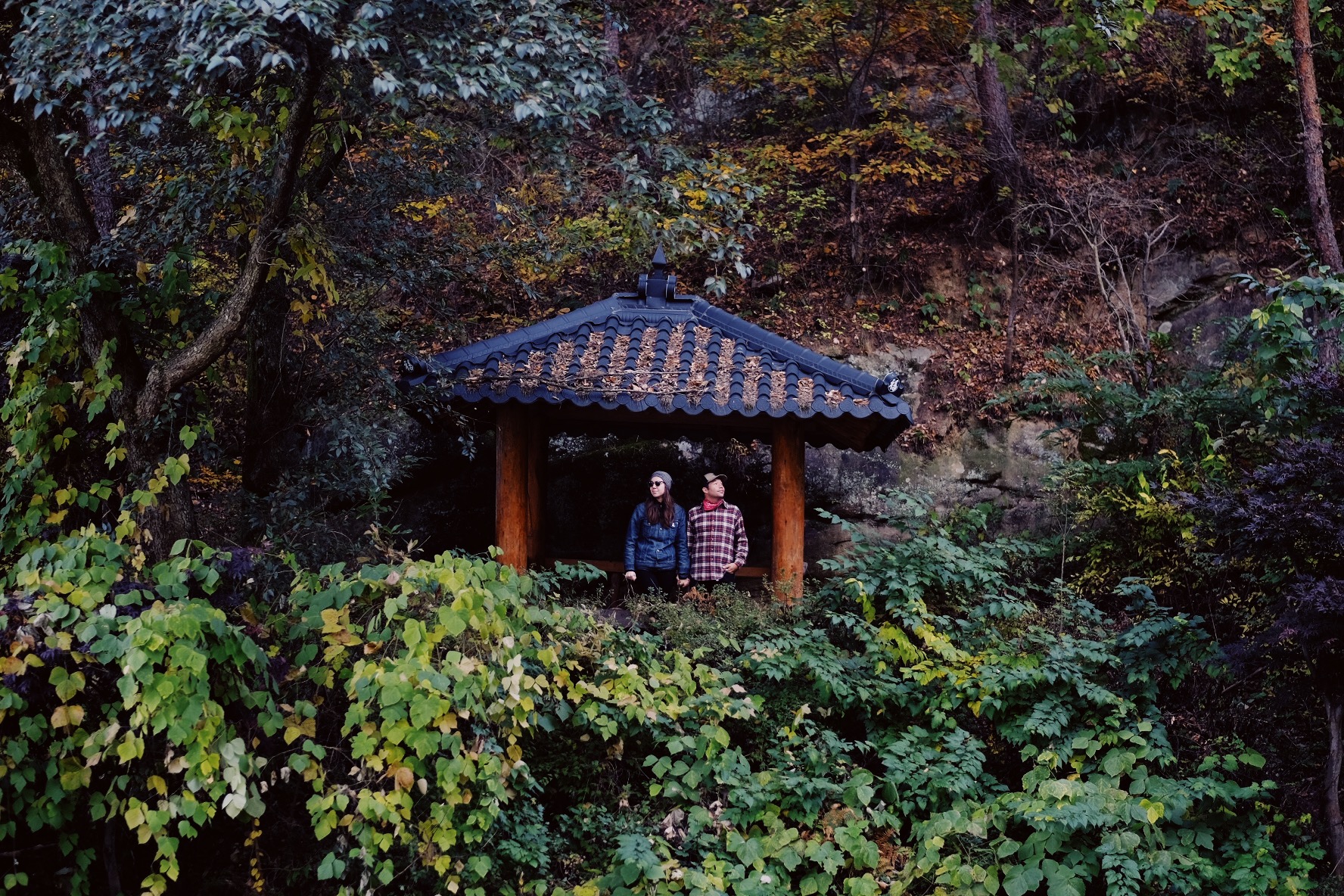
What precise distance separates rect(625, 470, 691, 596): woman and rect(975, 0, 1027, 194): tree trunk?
7.13 metres

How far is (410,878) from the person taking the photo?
5727 millimetres

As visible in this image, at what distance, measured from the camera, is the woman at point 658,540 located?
361 inches

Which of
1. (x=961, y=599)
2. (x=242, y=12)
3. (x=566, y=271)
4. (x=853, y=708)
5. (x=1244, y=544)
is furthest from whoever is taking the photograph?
(x=566, y=271)

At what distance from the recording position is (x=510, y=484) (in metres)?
8.91

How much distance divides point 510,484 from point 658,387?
1499mm

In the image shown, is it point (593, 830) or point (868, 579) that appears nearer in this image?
point (593, 830)

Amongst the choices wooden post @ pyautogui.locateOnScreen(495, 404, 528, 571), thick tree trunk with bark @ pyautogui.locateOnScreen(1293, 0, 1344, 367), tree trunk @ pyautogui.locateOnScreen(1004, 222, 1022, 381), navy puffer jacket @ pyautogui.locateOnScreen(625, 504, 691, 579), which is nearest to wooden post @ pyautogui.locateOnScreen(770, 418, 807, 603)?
navy puffer jacket @ pyautogui.locateOnScreen(625, 504, 691, 579)

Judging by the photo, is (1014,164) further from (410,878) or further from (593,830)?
(410,878)

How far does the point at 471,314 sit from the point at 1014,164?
6810 millimetres

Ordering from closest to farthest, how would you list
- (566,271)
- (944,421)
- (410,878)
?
(410,878), (944,421), (566,271)

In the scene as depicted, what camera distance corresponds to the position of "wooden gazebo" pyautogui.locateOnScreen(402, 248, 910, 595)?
8305mm

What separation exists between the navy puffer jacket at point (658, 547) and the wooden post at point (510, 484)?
0.92 metres

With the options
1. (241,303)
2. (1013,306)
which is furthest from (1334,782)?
(1013,306)

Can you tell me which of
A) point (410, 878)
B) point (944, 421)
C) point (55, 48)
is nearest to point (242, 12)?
point (55, 48)
